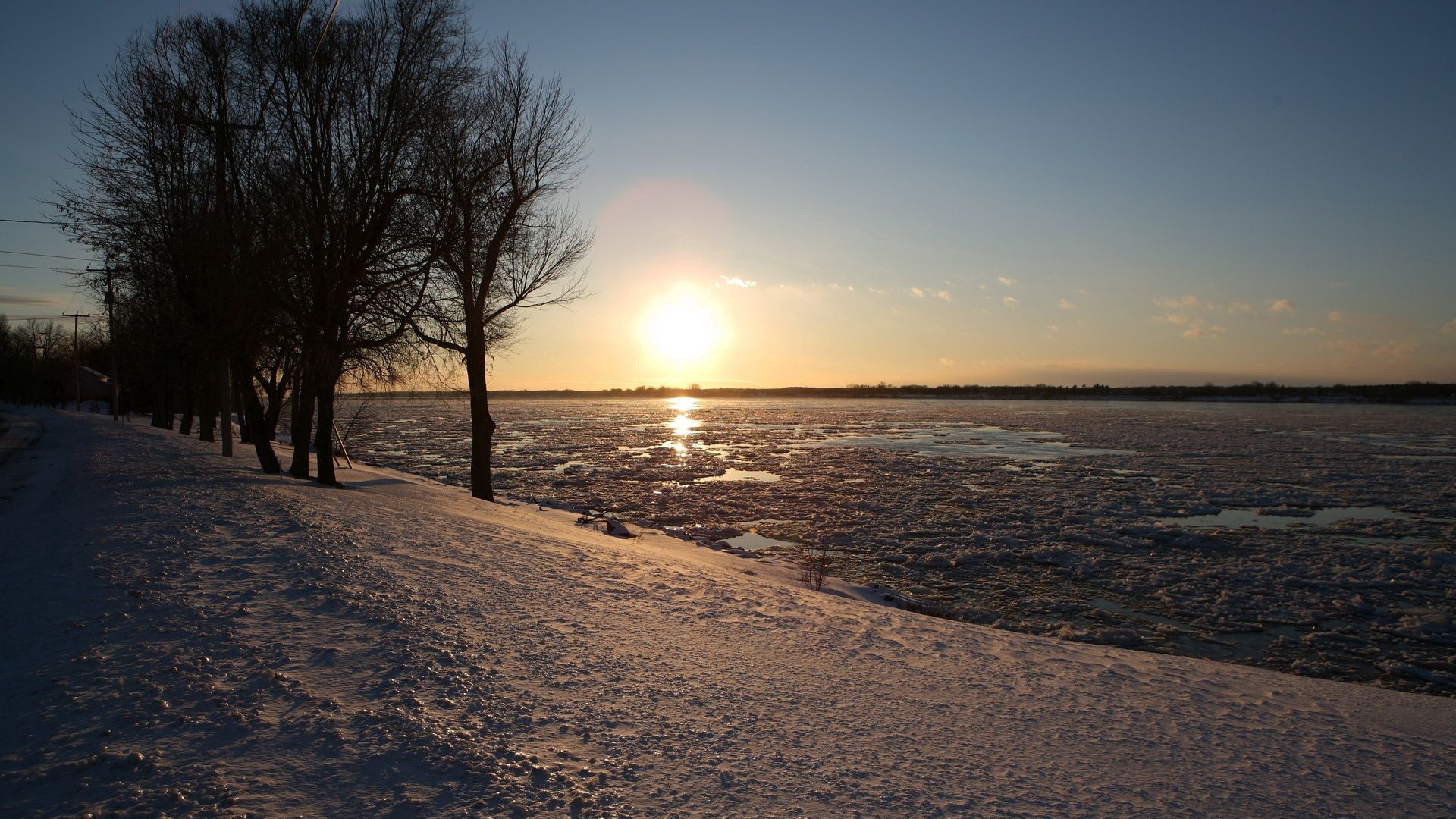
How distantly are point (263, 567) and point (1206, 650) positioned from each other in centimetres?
856

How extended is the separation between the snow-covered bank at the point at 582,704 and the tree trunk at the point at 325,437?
20.8 ft

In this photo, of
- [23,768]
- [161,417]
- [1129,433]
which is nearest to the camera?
[23,768]

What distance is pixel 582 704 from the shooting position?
4016mm

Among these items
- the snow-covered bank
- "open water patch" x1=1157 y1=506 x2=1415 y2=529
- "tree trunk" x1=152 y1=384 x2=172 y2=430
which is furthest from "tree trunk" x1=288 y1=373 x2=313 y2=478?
"tree trunk" x1=152 y1=384 x2=172 y2=430

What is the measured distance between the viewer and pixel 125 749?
315 cm

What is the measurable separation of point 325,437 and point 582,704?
37.5 feet

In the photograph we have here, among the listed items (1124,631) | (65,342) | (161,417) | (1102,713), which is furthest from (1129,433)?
(65,342)

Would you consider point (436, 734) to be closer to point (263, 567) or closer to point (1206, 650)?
point (263, 567)

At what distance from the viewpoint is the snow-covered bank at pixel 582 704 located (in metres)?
3.19

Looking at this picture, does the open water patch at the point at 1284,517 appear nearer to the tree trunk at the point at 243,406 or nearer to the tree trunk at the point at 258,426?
the tree trunk at the point at 258,426

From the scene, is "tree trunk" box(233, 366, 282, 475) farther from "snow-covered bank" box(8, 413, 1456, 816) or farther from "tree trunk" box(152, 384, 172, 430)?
"tree trunk" box(152, 384, 172, 430)

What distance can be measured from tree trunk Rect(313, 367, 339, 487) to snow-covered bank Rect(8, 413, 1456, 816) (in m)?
6.33

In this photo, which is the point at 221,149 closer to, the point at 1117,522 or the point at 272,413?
the point at 272,413

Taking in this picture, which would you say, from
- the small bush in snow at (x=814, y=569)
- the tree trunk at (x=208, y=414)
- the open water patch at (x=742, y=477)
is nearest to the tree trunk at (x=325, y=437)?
the small bush in snow at (x=814, y=569)
